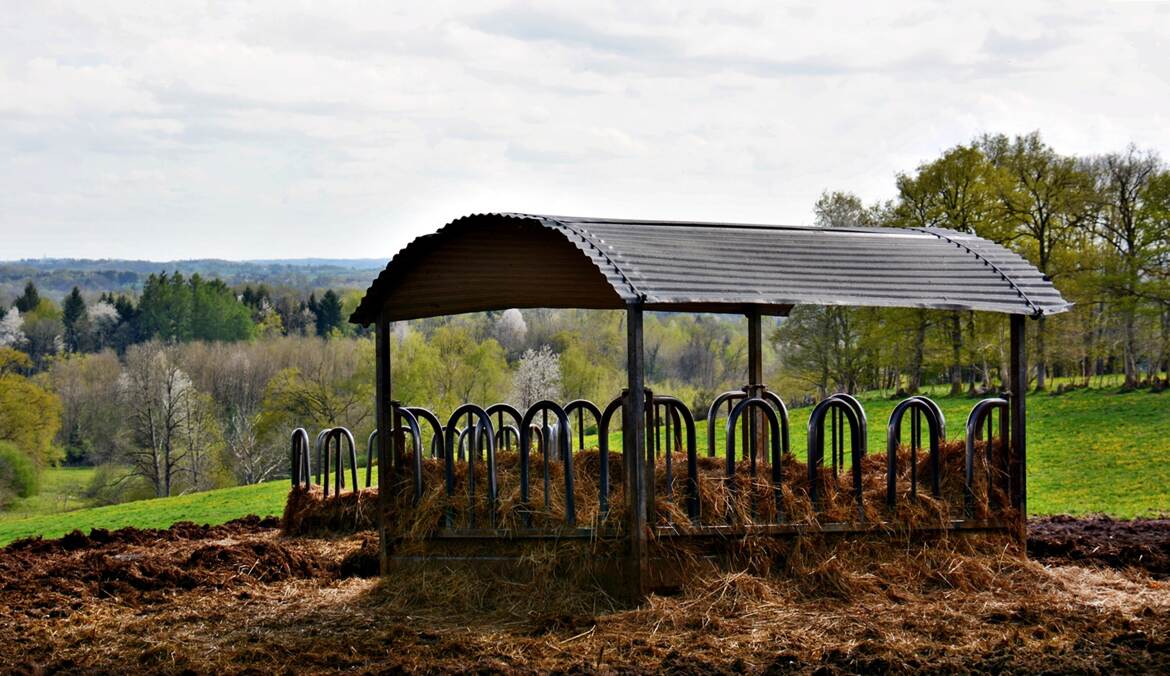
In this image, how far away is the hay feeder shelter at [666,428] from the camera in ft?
28.8

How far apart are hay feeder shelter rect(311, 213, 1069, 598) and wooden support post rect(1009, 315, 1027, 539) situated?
0.05ft

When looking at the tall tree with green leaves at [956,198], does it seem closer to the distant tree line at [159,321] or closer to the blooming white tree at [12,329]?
the distant tree line at [159,321]

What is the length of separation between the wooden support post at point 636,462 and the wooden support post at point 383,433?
2.21 meters

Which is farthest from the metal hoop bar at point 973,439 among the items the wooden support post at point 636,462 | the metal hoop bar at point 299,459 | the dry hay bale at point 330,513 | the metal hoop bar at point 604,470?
the metal hoop bar at point 299,459

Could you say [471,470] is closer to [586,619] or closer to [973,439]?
[586,619]

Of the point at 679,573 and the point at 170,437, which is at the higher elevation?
the point at 679,573

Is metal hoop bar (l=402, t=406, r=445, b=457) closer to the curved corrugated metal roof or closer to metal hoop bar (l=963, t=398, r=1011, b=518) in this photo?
the curved corrugated metal roof

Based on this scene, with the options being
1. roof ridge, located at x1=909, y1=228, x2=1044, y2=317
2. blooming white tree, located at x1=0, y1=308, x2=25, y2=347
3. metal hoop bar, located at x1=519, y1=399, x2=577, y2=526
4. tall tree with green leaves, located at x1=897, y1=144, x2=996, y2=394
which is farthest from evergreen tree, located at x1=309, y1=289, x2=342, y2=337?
metal hoop bar, located at x1=519, y1=399, x2=577, y2=526

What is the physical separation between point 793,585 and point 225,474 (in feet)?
180

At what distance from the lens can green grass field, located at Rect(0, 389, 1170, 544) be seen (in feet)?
77.1

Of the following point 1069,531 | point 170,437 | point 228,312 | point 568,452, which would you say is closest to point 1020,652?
point 568,452

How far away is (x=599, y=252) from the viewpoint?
8.66 m

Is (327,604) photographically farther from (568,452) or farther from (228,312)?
(228,312)

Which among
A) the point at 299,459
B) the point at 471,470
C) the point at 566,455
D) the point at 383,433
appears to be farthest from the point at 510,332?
the point at 566,455
